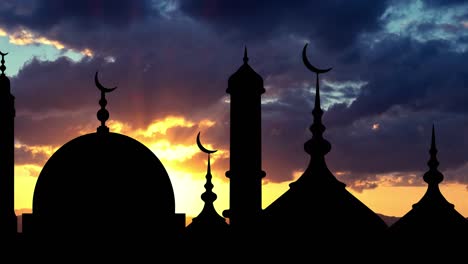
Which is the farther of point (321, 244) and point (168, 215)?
point (168, 215)

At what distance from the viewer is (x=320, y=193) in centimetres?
1836

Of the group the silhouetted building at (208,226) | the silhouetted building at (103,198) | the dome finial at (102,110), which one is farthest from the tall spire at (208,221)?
the dome finial at (102,110)

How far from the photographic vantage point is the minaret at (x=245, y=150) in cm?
2016

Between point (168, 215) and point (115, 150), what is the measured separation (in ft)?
7.12

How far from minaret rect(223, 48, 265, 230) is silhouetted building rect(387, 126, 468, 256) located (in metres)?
3.66

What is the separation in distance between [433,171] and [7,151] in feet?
42.8

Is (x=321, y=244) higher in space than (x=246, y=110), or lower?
lower

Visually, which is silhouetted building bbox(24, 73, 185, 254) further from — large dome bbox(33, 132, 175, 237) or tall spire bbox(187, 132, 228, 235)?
tall spire bbox(187, 132, 228, 235)

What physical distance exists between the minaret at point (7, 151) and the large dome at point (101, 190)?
416 cm

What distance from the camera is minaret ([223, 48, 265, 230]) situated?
2016cm

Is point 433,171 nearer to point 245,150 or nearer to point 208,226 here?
point 245,150

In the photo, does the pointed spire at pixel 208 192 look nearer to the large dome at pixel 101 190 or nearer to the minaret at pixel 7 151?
the large dome at pixel 101 190

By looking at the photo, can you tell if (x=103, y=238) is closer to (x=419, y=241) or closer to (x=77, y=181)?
(x=77, y=181)

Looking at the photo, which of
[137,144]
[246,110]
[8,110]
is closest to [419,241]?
[246,110]
